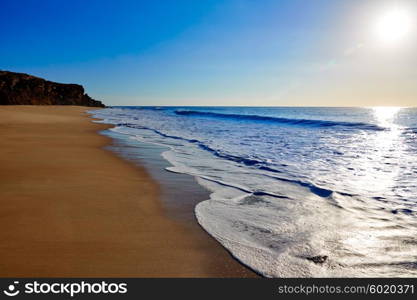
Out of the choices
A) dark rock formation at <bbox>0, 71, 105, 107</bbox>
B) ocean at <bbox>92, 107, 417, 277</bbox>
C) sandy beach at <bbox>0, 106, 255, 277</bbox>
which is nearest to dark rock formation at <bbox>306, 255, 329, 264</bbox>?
ocean at <bbox>92, 107, 417, 277</bbox>

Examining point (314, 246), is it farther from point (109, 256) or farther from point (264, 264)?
point (109, 256)

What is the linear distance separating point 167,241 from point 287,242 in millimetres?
1364

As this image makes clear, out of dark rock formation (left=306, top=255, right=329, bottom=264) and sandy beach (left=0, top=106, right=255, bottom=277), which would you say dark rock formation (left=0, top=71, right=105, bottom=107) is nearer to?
sandy beach (left=0, top=106, right=255, bottom=277)

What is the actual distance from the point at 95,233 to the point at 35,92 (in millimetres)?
85752

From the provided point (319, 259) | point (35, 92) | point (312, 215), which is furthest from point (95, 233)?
point (35, 92)

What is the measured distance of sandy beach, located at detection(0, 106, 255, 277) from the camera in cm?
269

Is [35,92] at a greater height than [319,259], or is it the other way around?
[35,92]

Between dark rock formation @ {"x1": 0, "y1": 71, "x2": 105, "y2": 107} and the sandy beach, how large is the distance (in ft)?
236

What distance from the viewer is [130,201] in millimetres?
4629

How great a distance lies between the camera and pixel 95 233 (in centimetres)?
337

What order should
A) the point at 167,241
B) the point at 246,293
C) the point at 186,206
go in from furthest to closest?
1. the point at 186,206
2. the point at 167,241
3. the point at 246,293

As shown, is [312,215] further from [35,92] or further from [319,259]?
[35,92]

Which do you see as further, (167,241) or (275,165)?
(275,165)

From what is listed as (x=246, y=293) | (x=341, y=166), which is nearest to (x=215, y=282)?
→ (x=246, y=293)
